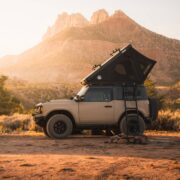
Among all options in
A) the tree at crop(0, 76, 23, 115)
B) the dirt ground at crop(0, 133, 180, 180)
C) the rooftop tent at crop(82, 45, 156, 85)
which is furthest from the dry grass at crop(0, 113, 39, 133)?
A: the tree at crop(0, 76, 23, 115)

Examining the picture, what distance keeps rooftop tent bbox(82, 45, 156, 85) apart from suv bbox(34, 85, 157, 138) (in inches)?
11.9

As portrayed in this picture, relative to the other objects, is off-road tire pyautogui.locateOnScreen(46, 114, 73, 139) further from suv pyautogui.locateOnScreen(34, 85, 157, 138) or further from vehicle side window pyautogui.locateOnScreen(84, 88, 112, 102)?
vehicle side window pyautogui.locateOnScreen(84, 88, 112, 102)

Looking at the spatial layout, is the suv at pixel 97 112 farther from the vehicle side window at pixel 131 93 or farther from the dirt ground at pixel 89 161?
the dirt ground at pixel 89 161

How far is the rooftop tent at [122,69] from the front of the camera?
14258 millimetres

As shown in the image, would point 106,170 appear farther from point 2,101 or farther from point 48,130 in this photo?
point 2,101

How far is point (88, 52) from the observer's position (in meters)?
141

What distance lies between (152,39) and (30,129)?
437 feet

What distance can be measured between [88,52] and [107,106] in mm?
127778

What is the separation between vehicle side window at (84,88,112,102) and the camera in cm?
1405

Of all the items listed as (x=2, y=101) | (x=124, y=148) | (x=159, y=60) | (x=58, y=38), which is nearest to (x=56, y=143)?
(x=124, y=148)

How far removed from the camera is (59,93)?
74875mm

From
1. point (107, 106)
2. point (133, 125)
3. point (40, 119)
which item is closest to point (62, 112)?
point (40, 119)

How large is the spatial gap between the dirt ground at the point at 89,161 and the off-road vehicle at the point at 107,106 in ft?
5.96

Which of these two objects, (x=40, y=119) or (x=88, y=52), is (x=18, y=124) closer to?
(x=40, y=119)
